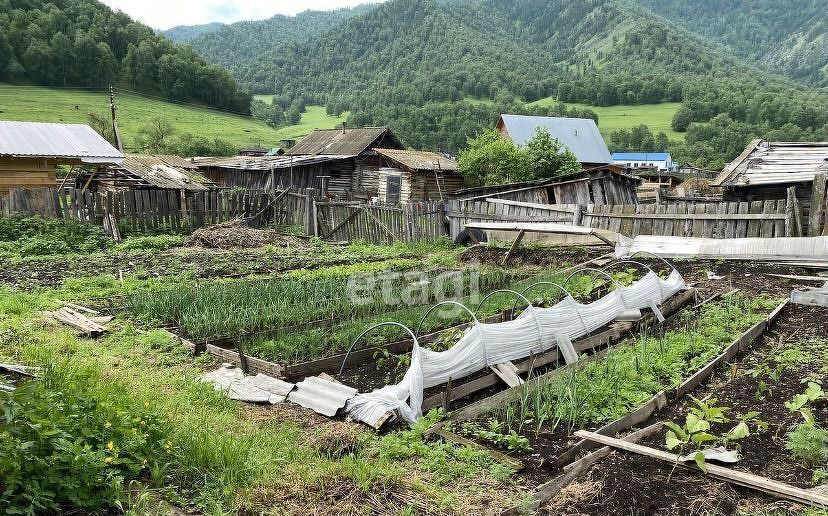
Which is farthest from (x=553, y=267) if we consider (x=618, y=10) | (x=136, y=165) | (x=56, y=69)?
(x=618, y=10)

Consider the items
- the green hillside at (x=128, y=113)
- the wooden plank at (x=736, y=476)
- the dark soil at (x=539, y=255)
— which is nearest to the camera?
the wooden plank at (x=736, y=476)

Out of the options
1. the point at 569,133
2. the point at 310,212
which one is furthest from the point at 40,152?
the point at 569,133

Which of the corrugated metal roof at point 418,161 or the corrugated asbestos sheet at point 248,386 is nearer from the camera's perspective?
the corrugated asbestos sheet at point 248,386

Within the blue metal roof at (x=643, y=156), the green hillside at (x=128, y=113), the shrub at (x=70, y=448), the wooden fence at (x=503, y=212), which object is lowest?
the shrub at (x=70, y=448)

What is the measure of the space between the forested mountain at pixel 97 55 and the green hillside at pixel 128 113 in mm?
2827

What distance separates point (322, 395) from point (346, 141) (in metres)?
31.5

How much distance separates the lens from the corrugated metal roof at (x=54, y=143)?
16453 millimetres

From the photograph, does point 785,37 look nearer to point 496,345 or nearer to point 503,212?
point 503,212

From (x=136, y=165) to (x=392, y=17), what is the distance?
12152 cm

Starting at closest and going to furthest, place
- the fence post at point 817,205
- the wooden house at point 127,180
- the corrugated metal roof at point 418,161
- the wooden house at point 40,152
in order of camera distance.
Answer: the fence post at point 817,205
the wooden house at point 40,152
the wooden house at point 127,180
the corrugated metal roof at point 418,161

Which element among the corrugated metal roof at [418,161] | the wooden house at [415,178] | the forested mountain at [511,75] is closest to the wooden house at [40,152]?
the corrugated metal roof at [418,161]

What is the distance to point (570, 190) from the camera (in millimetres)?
16734

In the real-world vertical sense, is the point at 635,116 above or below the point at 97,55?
below

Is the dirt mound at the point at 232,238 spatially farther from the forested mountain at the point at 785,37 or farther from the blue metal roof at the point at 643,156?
the forested mountain at the point at 785,37
